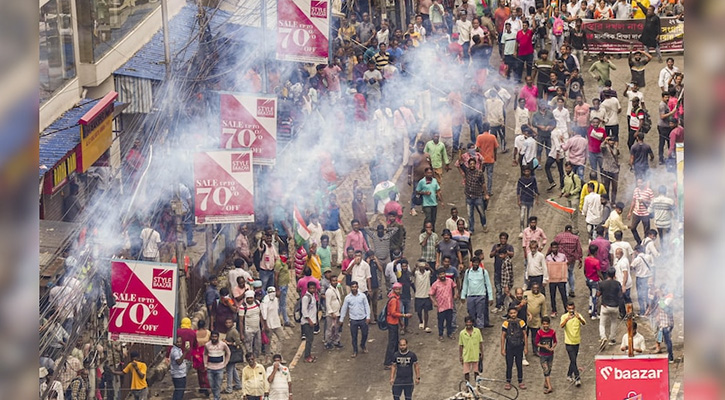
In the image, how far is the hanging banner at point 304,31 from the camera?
61.9 feet

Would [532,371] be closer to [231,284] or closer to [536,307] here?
[536,307]

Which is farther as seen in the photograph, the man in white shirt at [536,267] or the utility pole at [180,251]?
the utility pole at [180,251]

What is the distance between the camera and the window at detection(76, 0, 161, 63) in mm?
22219

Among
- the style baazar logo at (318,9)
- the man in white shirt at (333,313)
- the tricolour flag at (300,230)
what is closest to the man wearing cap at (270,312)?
the man in white shirt at (333,313)

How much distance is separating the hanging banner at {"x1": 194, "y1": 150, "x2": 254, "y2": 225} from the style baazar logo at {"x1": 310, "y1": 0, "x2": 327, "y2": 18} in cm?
327

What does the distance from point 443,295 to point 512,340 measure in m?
1.65

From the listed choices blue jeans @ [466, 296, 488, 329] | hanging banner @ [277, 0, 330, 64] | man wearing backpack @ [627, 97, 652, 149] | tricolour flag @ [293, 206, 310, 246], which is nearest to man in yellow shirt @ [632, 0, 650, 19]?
man wearing backpack @ [627, 97, 652, 149]

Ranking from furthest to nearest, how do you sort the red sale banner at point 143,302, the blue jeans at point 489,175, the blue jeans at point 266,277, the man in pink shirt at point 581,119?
the man in pink shirt at point 581,119 → the blue jeans at point 489,175 → the blue jeans at point 266,277 → the red sale banner at point 143,302

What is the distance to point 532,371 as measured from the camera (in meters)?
16.8

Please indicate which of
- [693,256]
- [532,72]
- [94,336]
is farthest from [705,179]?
[532,72]

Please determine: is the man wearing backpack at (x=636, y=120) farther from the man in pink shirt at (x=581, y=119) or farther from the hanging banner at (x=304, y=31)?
the hanging banner at (x=304, y=31)

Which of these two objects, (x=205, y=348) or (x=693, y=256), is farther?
(x=205, y=348)

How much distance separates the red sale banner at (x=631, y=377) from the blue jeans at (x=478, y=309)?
5.26 meters

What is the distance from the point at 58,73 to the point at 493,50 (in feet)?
34.7
